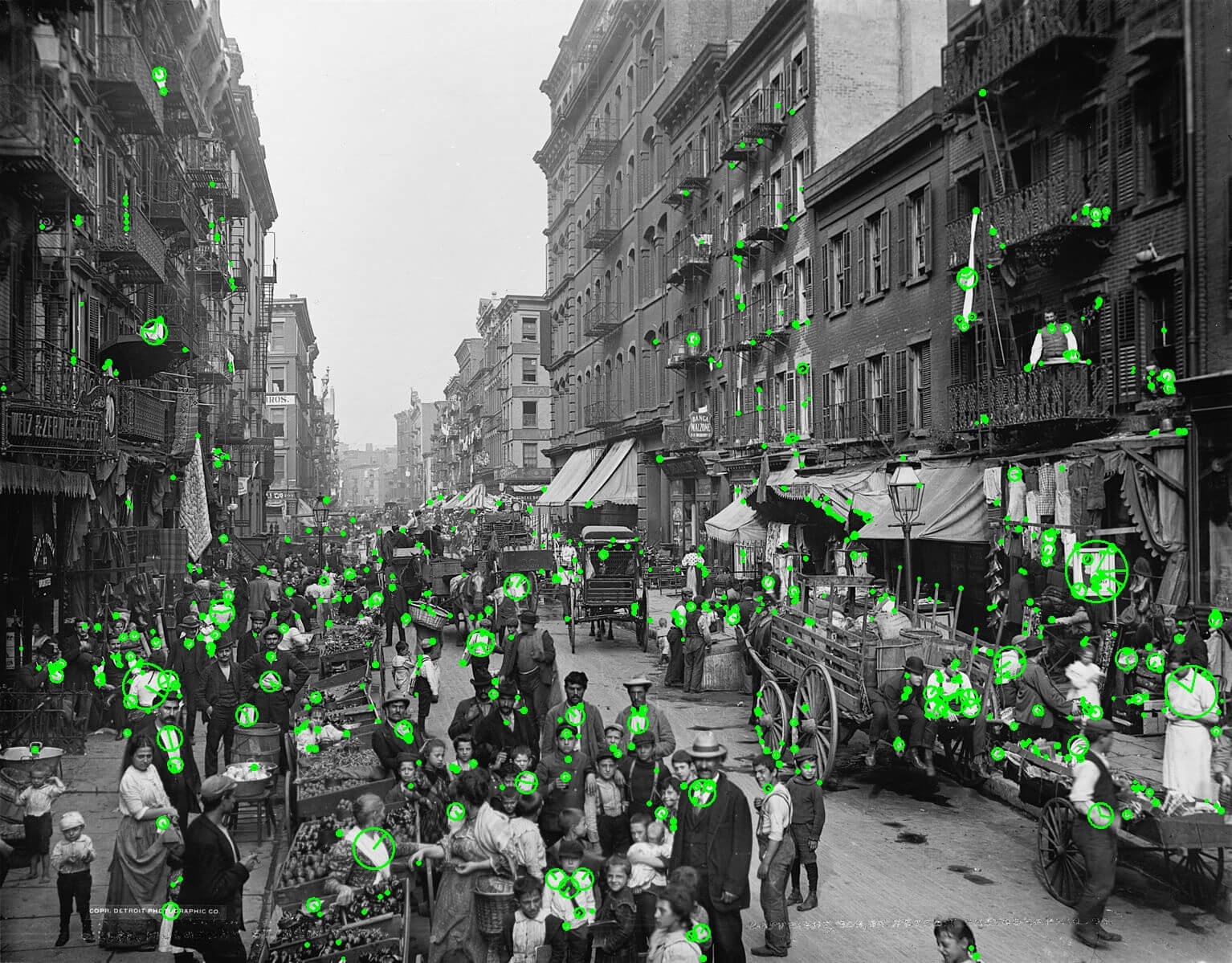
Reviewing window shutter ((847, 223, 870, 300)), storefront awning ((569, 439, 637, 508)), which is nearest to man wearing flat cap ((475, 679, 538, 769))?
window shutter ((847, 223, 870, 300))

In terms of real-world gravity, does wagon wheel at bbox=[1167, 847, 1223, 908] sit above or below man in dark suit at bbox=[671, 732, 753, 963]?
below

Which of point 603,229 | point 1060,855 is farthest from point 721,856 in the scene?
point 603,229

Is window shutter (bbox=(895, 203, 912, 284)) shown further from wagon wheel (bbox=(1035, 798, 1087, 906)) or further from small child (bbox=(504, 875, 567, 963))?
small child (bbox=(504, 875, 567, 963))

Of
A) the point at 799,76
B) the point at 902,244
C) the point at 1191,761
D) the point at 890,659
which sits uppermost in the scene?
the point at 799,76

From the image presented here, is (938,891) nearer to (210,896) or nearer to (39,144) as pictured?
(210,896)

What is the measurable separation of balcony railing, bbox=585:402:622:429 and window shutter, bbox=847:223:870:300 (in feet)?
74.6

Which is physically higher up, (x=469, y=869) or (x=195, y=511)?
(x=195, y=511)

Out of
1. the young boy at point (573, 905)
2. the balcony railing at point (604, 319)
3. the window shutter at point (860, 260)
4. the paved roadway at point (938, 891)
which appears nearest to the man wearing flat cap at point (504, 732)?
the paved roadway at point (938, 891)

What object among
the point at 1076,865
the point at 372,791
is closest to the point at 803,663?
the point at 1076,865

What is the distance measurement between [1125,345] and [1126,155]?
10.0ft

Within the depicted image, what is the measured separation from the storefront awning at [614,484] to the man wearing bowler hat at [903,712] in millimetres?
34014

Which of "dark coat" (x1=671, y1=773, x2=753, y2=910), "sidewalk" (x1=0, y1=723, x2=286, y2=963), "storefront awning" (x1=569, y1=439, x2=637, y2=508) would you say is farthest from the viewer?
"storefront awning" (x1=569, y1=439, x2=637, y2=508)

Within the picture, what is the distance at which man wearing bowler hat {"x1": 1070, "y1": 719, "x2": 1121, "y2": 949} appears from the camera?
785 cm

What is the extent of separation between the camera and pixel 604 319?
170 feet
